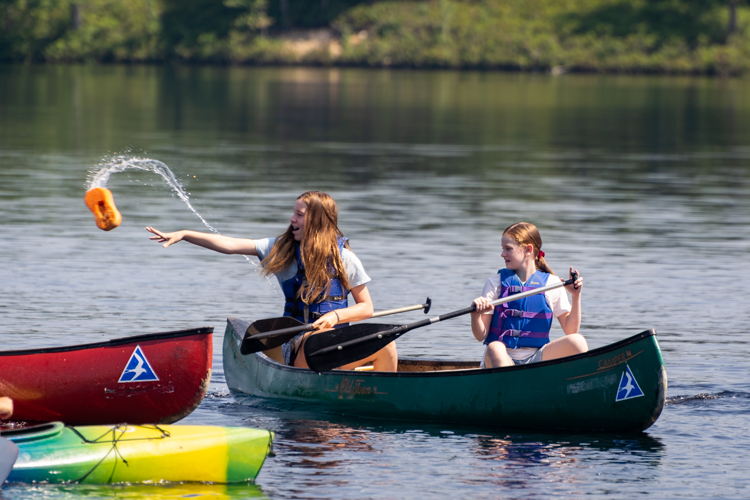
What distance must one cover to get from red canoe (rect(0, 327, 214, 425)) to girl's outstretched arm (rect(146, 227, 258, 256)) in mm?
643

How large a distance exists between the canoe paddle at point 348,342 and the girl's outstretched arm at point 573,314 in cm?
77

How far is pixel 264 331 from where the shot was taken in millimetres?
8742

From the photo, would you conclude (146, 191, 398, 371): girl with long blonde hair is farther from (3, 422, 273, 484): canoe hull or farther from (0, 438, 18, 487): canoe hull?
(0, 438, 18, 487): canoe hull

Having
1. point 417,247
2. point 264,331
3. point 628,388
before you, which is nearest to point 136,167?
point 417,247

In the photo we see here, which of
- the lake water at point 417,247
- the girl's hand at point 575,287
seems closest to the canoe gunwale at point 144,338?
the lake water at point 417,247

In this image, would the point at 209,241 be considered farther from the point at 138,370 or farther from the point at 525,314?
the point at 525,314

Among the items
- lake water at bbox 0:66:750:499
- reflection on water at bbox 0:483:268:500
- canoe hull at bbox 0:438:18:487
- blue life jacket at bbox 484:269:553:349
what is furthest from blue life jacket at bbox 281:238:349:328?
canoe hull at bbox 0:438:18:487

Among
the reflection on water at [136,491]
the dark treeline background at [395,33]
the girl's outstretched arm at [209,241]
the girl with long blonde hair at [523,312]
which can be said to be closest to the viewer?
the reflection on water at [136,491]

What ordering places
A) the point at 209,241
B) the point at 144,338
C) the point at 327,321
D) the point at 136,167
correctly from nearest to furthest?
the point at 144,338 < the point at 209,241 < the point at 327,321 < the point at 136,167

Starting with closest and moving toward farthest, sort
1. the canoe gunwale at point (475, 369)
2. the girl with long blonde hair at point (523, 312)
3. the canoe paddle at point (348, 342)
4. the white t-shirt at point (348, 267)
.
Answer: the canoe gunwale at point (475, 369)
the girl with long blonde hair at point (523, 312)
the canoe paddle at point (348, 342)
the white t-shirt at point (348, 267)

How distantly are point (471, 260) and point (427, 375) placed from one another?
6.51 m

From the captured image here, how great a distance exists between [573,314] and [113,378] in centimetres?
299

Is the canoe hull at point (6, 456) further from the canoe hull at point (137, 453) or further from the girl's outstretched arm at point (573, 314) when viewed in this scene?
the girl's outstretched arm at point (573, 314)

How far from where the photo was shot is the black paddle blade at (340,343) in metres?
8.45
